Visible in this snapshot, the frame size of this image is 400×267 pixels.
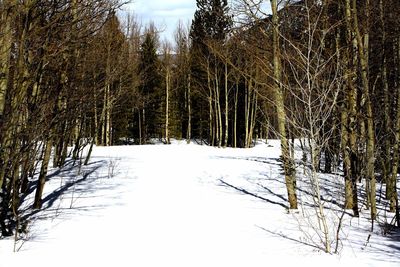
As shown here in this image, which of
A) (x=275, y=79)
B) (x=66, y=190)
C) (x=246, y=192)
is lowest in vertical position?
(x=246, y=192)

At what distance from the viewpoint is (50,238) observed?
6133 millimetres

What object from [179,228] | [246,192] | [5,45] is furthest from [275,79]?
[5,45]

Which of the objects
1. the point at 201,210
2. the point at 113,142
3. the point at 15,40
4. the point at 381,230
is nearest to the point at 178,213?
the point at 201,210

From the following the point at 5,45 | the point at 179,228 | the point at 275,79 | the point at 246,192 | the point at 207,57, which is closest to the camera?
the point at 5,45

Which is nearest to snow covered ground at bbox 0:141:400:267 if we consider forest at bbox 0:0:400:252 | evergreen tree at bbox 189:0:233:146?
forest at bbox 0:0:400:252

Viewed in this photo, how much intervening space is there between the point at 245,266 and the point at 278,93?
469 centimetres

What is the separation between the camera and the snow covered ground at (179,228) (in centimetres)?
530

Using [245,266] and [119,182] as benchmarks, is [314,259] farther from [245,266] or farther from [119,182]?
[119,182]

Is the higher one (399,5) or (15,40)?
(399,5)

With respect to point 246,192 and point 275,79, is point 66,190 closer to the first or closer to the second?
point 246,192

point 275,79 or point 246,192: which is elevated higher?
point 275,79

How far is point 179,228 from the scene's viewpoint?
273 inches

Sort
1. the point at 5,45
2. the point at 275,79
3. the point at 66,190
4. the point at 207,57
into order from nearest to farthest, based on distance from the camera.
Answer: the point at 5,45
the point at 275,79
the point at 66,190
the point at 207,57

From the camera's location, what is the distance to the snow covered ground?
5.30 meters
